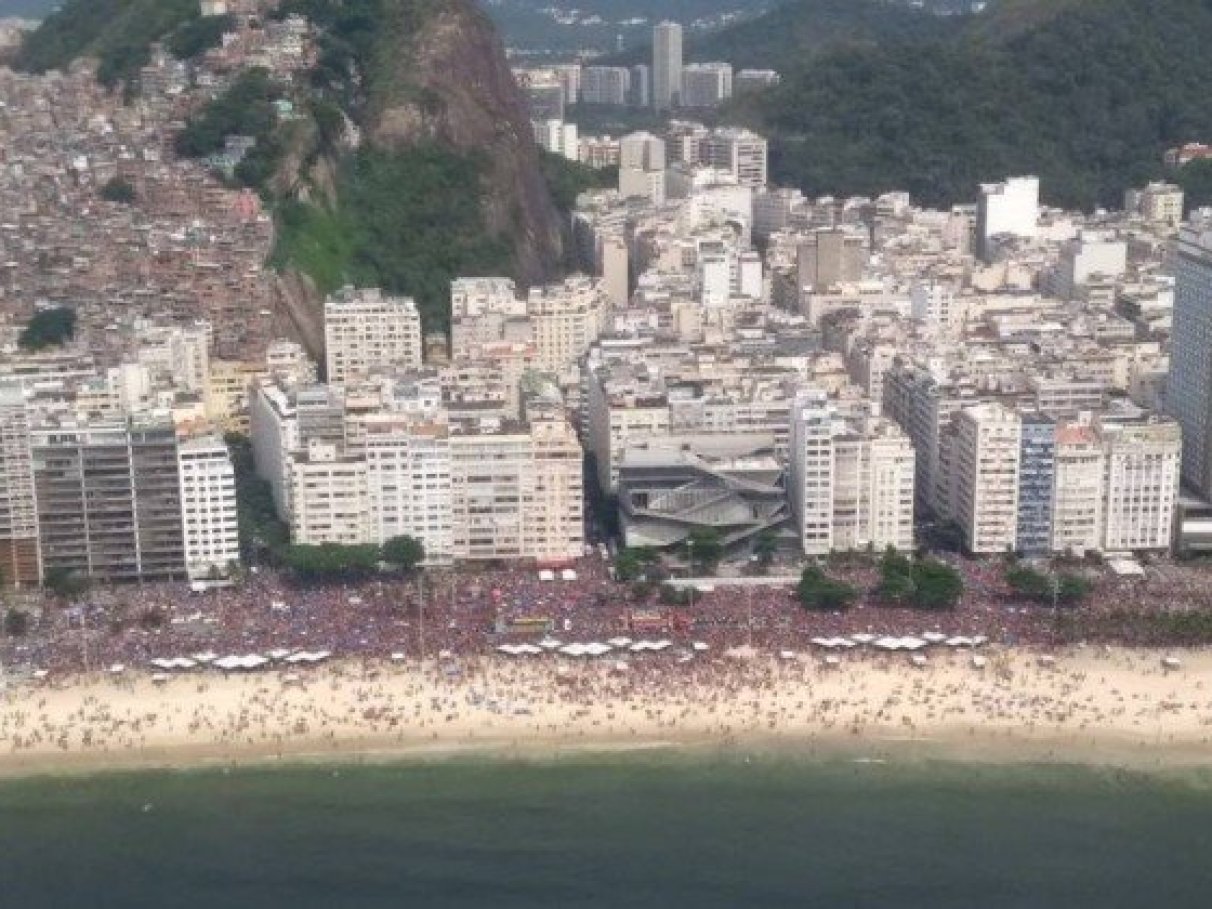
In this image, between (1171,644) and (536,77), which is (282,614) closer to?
(1171,644)

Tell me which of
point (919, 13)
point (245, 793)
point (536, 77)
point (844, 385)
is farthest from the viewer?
point (919, 13)

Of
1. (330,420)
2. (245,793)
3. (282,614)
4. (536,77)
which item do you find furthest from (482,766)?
(536,77)

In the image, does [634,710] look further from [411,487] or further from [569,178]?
[569,178]

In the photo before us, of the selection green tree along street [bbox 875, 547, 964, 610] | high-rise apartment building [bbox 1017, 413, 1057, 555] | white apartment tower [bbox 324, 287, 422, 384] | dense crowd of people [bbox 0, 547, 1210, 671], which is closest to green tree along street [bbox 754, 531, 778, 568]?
dense crowd of people [bbox 0, 547, 1210, 671]

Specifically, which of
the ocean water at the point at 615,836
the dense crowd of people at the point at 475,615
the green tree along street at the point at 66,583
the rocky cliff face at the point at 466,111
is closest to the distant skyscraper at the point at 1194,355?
the dense crowd of people at the point at 475,615

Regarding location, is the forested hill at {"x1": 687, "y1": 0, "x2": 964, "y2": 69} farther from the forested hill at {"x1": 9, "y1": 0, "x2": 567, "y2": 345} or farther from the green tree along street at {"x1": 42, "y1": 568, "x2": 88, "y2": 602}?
the green tree along street at {"x1": 42, "y1": 568, "x2": 88, "y2": 602}

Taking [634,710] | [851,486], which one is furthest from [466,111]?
[634,710]
